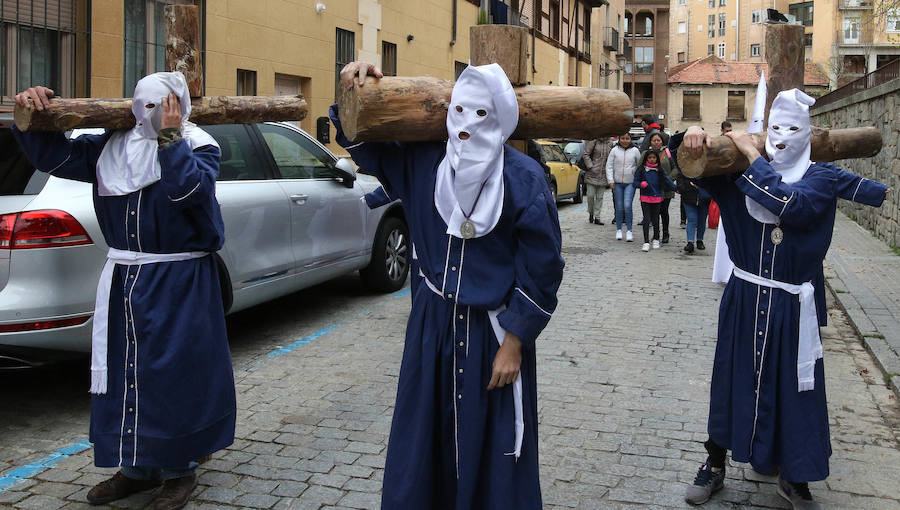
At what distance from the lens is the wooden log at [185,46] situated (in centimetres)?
457

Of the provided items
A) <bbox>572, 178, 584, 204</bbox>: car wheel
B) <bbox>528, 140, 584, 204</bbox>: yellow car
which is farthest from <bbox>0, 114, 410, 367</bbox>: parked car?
<bbox>572, 178, 584, 204</bbox>: car wheel

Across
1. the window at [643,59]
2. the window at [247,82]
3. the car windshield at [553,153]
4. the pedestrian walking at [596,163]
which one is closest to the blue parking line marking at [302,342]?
the window at [247,82]

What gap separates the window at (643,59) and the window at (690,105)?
10.9 meters

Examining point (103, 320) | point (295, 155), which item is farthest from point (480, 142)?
point (295, 155)

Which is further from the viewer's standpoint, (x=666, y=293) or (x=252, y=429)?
(x=666, y=293)

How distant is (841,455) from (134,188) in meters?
3.83

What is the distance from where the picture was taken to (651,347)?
7.02m

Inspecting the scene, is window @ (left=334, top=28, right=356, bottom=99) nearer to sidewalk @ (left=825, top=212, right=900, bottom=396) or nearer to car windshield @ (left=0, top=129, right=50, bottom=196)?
sidewalk @ (left=825, top=212, right=900, bottom=396)

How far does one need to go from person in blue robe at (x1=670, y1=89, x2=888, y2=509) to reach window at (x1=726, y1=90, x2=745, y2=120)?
2608 inches

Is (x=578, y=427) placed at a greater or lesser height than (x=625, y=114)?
lesser

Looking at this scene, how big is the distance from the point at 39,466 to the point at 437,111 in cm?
296

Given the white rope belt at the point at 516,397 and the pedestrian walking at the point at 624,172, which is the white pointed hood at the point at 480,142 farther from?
the pedestrian walking at the point at 624,172

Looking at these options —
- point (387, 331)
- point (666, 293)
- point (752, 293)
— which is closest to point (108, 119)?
point (752, 293)

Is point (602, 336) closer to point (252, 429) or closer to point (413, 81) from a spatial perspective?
point (252, 429)
